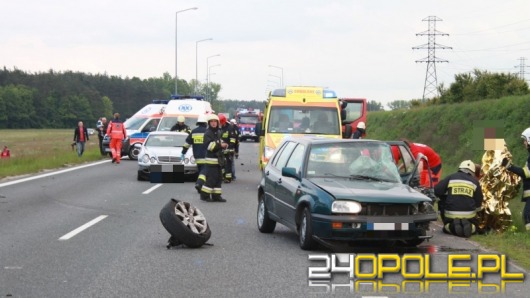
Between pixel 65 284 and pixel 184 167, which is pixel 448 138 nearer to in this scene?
pixel 184 167

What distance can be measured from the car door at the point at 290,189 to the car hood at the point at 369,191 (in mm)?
322

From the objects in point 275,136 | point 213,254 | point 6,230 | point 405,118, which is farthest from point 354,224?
point 405,118

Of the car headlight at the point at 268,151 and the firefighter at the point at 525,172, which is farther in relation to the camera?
→ the car headlight at the point at 268,151

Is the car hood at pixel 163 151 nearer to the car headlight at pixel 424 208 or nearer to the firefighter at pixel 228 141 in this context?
the firefighter at pixel 228 141

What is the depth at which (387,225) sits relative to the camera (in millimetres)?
9914

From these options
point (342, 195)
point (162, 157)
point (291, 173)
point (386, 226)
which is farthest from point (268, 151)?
point (386, 226)

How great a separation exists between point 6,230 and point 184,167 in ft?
34.0

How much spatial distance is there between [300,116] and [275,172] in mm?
9206

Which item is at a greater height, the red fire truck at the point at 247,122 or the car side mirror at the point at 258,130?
the car side mirror at the point at 258,130

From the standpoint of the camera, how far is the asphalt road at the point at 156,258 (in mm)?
7930

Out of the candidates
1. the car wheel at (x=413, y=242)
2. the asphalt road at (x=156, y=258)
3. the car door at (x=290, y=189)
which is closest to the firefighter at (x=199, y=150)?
the asphalt road at (x=156, y=258)

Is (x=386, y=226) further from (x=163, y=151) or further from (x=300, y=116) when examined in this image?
(x=163, y=151)

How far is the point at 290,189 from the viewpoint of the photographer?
1116 centimetres

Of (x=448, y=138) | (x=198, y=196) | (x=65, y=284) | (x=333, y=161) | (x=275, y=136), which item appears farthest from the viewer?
(x=448, y=138)
